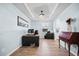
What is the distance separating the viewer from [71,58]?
3.95ft

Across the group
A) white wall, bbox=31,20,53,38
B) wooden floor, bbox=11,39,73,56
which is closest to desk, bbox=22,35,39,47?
wooden floor, bbox=11,39,73,56

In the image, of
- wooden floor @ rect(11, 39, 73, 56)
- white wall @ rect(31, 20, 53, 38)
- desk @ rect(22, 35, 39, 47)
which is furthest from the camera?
white wall @ rect(31, 20, 53, 38)

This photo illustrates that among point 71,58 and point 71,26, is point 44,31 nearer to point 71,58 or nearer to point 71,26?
point 71,26

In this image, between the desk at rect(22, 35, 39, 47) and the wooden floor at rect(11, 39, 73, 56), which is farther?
the desk at rect(22, 35, 39, 47)

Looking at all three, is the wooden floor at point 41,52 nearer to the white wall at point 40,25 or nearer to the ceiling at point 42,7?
the ceiling at point 42,7

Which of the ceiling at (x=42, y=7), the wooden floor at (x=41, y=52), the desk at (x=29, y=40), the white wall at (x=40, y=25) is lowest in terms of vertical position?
the wooden floor at (x=41, y=52)

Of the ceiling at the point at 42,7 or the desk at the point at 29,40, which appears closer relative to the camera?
the ceiling at the point at 42,7

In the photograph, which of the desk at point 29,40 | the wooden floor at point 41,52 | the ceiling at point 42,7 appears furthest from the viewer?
the desk at point 29,40

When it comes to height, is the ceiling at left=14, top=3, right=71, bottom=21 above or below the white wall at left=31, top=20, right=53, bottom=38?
above

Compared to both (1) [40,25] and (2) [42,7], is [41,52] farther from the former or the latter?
(1) [40,25]

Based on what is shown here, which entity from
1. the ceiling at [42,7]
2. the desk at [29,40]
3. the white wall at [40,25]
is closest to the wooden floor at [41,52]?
the desk at [29,40]

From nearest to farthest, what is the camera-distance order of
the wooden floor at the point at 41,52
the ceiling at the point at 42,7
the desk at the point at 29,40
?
the wooden floor at the point at 41,52, the ceiling at the point at 42,7, the desk at the point at 29,40

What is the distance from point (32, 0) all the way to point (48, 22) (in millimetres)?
8141

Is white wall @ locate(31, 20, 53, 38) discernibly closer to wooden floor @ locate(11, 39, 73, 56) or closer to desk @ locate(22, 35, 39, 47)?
desk @ locate(22, 35, 39, 47)
